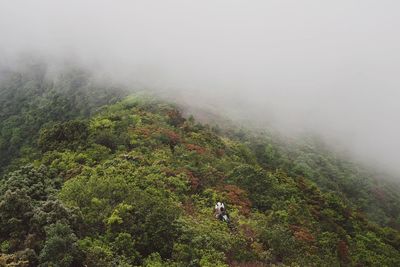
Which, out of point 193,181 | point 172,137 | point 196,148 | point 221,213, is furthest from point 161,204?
point 172,137

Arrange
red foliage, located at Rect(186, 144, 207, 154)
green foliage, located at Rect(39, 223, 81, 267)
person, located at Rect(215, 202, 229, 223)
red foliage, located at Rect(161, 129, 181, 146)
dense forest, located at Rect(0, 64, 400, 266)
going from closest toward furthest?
green foliage, located at Rect(39, 223, 81, 267), dense forest, located at Rect(0, 64, 400, 266), person, located at Rect(215, 202, 229, 223), red foliage, located at Rect(186, 144, 207, 154), red foliage, located at Rect(161, 129, 181, 146)

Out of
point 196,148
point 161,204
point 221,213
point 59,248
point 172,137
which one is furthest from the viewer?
point 172,137

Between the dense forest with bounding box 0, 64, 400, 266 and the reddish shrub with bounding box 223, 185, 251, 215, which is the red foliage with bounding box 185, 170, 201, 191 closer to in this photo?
the dense forest with bounding box 0, 64, 400, 266

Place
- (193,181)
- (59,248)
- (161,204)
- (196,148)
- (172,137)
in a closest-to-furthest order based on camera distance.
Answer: (59,248), (161,204), (193,181), (196,148), (172,137)

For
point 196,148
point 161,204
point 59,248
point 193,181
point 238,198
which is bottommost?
point 196,148

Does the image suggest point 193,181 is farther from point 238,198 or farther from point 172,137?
point 172,137

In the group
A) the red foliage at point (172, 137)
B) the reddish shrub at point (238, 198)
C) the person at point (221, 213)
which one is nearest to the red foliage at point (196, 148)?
the red foliage at point (172, 137)

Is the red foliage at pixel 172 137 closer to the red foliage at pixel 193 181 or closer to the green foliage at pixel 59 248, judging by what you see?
the red foliage at pixel 193 181

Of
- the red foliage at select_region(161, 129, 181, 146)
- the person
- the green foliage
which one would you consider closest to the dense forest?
the green foliage

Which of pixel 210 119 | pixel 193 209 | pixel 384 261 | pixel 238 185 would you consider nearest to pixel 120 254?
→ pixel 193 209
